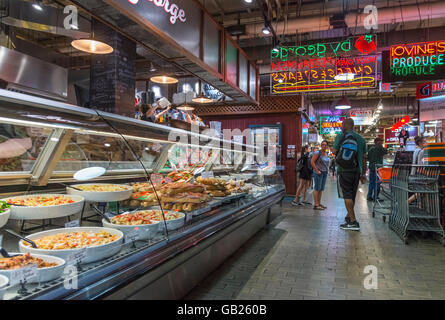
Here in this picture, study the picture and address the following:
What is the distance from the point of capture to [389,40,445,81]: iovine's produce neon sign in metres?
6.41

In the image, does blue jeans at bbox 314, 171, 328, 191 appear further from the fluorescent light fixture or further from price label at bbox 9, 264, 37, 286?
price label at bbox 9, 264, 37, 286

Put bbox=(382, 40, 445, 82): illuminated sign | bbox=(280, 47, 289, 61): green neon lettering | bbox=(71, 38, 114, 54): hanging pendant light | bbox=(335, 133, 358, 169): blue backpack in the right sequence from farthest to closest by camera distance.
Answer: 1. bbox=(280, 47, 289, 61): green neon lettering
2. bbox=(382, 40, 445, 82): illuminated sign
3. bbox=(335, 133, 358, 169): blue backpack
4. bbox=(71, 38, 114, 54): hanging pendant light

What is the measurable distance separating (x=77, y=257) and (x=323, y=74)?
7.61 m

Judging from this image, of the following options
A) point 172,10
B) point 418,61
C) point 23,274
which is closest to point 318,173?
point 418,61

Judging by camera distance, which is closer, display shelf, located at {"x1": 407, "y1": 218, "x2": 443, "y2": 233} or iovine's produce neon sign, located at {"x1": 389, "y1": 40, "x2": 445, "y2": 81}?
display shelf, located at {"x1": 407, "y1": 218, "x2": 443, "y2": 233}

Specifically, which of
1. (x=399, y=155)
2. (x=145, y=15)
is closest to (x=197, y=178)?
(x=145, y=15)

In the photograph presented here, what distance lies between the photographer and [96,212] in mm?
2623

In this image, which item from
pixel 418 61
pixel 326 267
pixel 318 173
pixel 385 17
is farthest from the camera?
pixel 318 173

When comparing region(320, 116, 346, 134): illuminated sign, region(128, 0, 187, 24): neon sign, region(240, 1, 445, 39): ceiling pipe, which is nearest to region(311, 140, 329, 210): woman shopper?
region(240, 1, 445, 39): ceiling pipe

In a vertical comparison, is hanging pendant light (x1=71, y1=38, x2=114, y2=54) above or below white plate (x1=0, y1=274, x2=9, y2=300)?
above

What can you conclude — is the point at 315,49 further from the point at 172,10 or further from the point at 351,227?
the point at 172,10

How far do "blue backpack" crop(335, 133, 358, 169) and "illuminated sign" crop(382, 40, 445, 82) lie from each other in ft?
8.45

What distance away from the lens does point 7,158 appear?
2359 millimetres

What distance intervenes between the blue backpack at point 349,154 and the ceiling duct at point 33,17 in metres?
4.98
